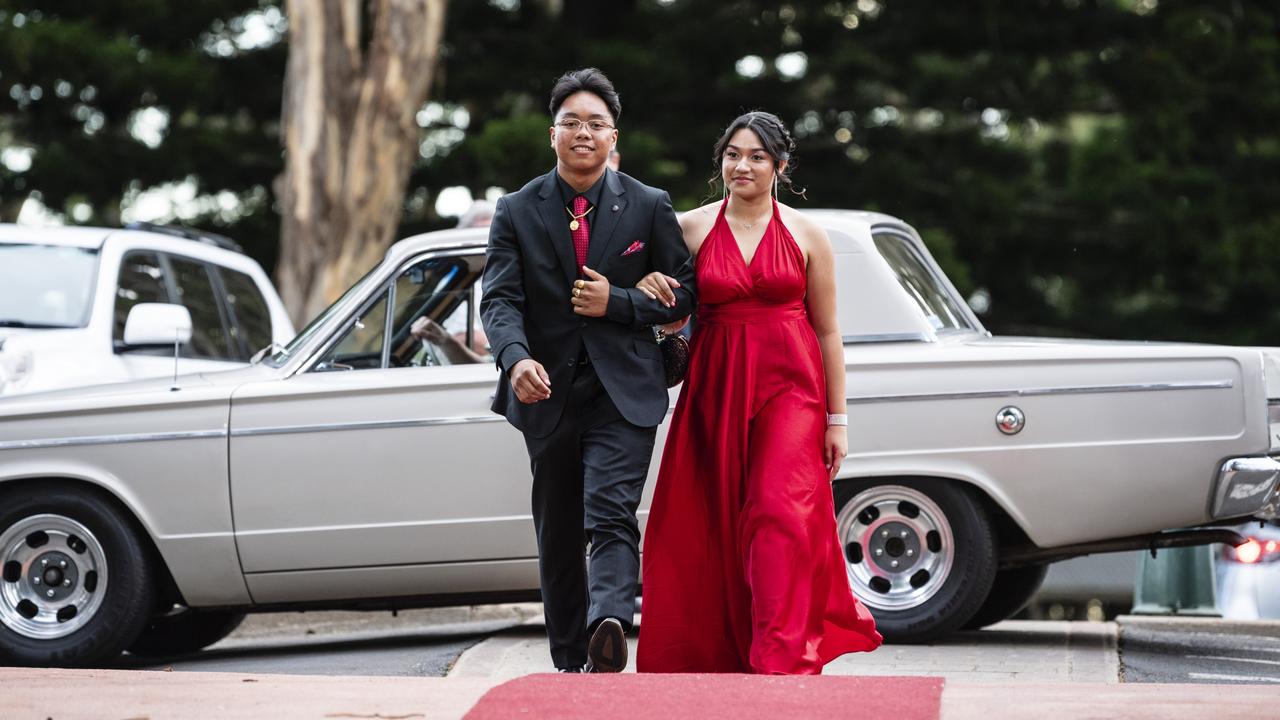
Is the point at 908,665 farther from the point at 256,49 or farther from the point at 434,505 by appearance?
the point at 256,49

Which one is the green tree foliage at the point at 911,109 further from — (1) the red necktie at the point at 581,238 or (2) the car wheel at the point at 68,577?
(1) the red necktie at the point at 581,238

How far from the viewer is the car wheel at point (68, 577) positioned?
7.01m

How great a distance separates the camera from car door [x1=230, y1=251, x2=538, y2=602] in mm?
7062

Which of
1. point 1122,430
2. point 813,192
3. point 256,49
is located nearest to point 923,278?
point 1122,430

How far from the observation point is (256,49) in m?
17.5

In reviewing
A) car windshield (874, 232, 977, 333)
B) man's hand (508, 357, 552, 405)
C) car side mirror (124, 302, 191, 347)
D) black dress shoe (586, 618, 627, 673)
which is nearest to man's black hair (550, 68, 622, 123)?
man's hand (508, 357, 552, 405)

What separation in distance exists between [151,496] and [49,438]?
476mm

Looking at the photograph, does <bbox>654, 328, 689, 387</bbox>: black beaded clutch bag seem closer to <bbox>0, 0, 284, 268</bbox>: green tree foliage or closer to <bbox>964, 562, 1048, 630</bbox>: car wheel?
<bbox>964, 562, 1048, 630</bbox>: car wheel

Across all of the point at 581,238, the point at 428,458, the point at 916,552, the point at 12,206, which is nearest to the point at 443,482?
the point at 428,458

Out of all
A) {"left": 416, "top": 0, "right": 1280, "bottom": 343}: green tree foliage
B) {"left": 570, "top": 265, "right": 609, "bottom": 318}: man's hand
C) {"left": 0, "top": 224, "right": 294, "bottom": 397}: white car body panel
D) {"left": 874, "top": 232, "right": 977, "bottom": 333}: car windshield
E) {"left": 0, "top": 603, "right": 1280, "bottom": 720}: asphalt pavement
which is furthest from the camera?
{"left": 416, "top": 0, "right": 1280, "bottom": 343}: green tree foliage

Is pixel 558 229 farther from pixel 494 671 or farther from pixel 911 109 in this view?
pixel 911 109

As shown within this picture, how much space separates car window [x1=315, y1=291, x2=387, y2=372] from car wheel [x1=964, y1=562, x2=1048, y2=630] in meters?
3.05

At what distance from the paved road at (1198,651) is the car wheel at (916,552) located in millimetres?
693

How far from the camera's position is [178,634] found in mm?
8172
